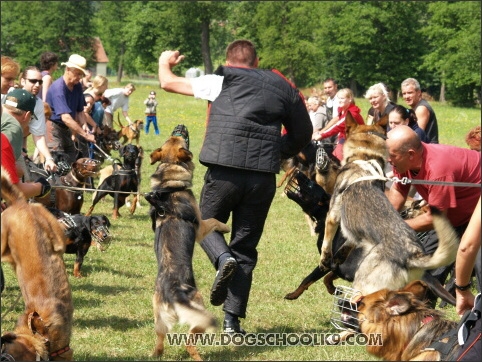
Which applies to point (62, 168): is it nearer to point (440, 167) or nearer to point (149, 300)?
point (149, 300)

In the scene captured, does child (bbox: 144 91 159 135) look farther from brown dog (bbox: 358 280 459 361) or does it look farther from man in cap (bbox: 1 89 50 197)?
brown dog (bbox: 358 280 459 361)

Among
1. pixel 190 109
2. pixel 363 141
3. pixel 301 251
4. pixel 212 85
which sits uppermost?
pixel 212 85

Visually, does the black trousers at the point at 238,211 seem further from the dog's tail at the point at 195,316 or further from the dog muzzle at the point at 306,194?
the dog muzzle at the point at 306,194

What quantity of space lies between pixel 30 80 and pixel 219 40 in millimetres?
69140

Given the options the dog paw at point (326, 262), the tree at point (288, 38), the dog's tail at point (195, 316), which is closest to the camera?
the dog's tail at point (195, 316)

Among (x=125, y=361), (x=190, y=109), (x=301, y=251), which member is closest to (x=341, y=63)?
(x=190, y=109)

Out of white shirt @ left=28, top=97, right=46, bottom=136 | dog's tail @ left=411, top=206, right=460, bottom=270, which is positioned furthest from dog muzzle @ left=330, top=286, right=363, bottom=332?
white shirt @ left=28, top=97, right=46, bottom=136

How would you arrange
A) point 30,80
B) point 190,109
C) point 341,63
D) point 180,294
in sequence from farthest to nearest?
point 341,63
point 190,109
point 30,80
point 180,294

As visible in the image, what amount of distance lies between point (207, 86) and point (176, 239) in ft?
4.07

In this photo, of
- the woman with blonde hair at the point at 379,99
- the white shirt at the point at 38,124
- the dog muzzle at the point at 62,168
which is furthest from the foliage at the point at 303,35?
the white shirt at the point at 38,124

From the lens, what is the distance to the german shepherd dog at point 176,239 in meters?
5.12

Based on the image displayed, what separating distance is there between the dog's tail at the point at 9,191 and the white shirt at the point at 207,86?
167 centimetres

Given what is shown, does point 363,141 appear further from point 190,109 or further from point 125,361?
point 190,109

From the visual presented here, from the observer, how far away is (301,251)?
988 cm
